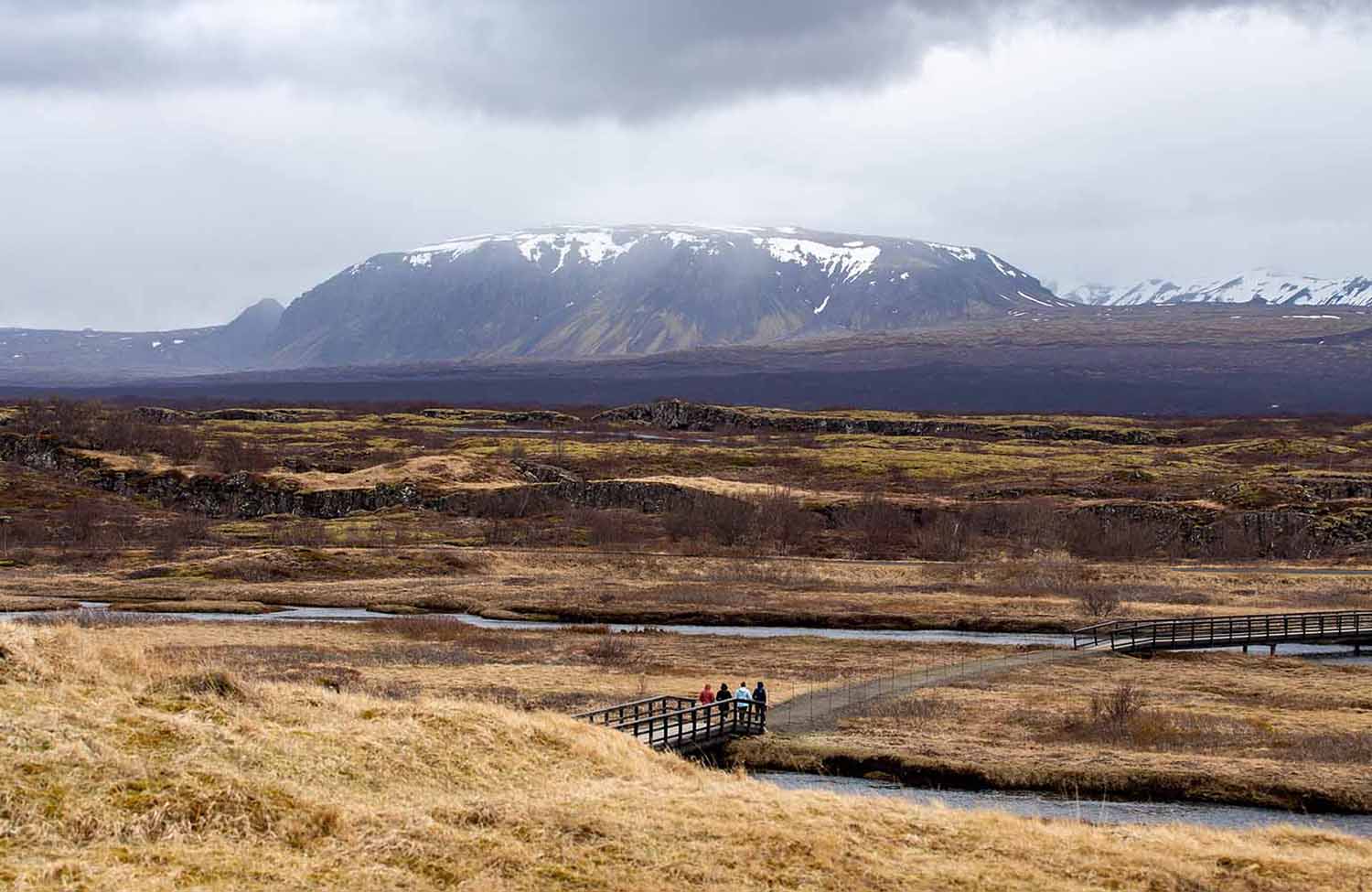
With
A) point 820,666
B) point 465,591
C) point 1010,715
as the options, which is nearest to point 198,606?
point 465,591

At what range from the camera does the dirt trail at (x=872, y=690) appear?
147ft

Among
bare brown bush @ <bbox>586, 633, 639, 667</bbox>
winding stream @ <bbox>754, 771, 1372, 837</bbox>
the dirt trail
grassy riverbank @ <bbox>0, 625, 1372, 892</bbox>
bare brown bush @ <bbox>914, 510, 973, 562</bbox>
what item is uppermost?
grassy riverbank @ <bbox>0, 625, 1372, 892</bbox>

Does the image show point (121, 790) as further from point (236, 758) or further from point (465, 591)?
point (465, 591)

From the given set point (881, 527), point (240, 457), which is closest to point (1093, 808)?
point (881, 527)

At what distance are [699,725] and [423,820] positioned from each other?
19.1 metres

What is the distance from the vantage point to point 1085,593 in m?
81.2

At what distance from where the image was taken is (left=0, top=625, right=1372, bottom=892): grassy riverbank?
838 inches

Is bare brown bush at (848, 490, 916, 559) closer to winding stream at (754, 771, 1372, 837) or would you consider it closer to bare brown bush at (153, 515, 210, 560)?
bare brown bush at (153, 515, 210, 560)

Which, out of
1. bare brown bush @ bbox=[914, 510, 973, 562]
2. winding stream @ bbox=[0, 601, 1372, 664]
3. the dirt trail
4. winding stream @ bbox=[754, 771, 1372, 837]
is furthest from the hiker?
bare brown bush @ bbox=[914, 510, 973, 562]

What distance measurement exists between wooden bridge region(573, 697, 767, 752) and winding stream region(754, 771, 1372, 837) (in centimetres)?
290

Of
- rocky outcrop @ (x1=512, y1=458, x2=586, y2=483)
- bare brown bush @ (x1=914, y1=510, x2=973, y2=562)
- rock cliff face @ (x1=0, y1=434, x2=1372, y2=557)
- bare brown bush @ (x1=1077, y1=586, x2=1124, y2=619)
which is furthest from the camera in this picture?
rocky outcrop @ (x1=512, y1=458, x2=586, y2=483)

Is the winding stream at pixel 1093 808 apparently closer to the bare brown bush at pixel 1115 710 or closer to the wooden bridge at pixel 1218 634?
the bare brown bush at pixel 1115 710

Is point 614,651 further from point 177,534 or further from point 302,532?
point 177,534

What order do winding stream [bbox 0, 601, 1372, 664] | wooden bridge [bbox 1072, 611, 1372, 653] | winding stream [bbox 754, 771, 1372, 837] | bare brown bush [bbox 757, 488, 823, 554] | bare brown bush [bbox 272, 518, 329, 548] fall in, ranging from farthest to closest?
1. bare brown bush [bbox 757, 488, 823, 554]
2. bare brown bush [bbox 272, 518, 329, 548]
3. winding stream [bbox 0, 601, 1372, 664]
4. wooden bridge [bbox 1072, 611, 1372, 653]
5. winding stream [bbox 754, 771, 1372, 837]
